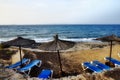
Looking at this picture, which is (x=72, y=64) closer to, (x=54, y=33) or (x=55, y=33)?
(x=54, y=33)

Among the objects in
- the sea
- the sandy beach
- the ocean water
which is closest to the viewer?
the sandy beach

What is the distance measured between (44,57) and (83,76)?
7991 mm

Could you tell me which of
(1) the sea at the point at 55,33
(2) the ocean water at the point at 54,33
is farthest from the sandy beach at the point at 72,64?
(2) the ocean water at the point at 54,33

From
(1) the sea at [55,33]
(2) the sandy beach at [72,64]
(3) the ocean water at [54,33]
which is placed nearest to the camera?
(2) the sandy beach at [72,64]

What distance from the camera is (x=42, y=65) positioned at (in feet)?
45.1

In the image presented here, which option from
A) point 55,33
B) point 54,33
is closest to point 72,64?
point 54,33

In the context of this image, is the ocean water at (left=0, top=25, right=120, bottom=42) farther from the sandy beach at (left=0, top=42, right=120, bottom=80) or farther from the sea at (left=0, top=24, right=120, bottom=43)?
the sandy beach at (left=0, top=42, right=120, bottom=80)

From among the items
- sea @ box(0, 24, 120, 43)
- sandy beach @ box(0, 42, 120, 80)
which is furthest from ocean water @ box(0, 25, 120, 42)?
sandy beach @ box(0, 42, 120, 80)

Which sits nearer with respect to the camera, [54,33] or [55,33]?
[54,33]

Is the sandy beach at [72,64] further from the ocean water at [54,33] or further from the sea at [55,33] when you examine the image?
the ocean water at [54,33]

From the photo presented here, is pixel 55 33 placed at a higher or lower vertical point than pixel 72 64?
lower

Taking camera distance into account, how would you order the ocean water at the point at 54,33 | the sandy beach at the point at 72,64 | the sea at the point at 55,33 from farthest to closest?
the ocean water at the point at 54,33 < the sea at the point at 55,33 < the sandy beach at the point at 72,64

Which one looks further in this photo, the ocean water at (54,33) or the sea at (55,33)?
the ocean water at (54,33)

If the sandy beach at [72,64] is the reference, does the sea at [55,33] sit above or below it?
below
